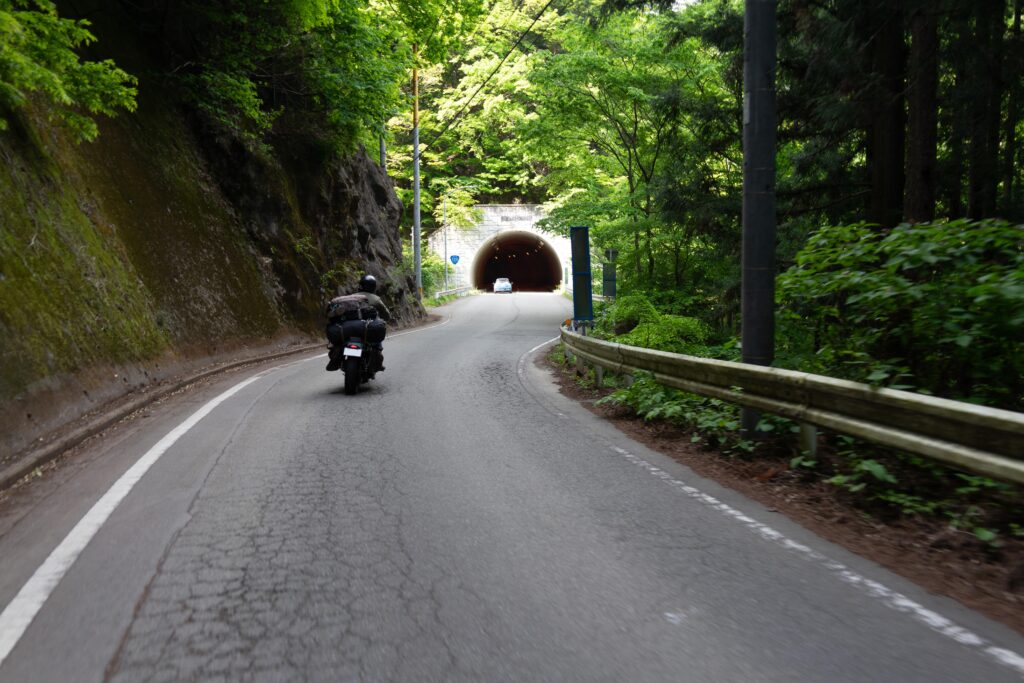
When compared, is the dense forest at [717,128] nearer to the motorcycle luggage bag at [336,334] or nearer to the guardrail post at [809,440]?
the guardrail post at [809,440]

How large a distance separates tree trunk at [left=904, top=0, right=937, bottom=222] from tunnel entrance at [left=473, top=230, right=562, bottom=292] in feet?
163

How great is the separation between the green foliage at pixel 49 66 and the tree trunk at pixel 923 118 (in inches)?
358

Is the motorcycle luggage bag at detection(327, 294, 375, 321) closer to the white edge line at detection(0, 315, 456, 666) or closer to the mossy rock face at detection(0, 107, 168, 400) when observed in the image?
the mossy rock face at detection(0, 107, 168, 400)

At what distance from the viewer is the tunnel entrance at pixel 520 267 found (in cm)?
6283

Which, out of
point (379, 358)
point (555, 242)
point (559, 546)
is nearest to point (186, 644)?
point (559, 546)

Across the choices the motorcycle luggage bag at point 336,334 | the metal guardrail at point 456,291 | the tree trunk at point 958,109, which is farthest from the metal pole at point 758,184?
the metal guardrail at point 456,291

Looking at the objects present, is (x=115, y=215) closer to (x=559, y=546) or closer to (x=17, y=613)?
(x=17, y=613)

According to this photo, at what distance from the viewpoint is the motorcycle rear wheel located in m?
9.59

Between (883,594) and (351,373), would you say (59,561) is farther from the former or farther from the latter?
(351,373)

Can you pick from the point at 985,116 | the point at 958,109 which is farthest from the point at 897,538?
the point at 958,109

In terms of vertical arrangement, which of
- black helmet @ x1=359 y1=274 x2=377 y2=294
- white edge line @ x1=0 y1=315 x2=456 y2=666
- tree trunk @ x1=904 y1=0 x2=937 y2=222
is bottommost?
white edge line @ x1=0 y1=315 x2=456 y2=666

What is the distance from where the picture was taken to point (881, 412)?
4.63 m

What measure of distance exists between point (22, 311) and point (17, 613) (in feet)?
18.1

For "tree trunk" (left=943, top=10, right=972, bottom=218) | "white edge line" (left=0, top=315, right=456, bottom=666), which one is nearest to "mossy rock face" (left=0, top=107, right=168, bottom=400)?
"white edge line" (left=0, top=315, right=456, bottom=666)
